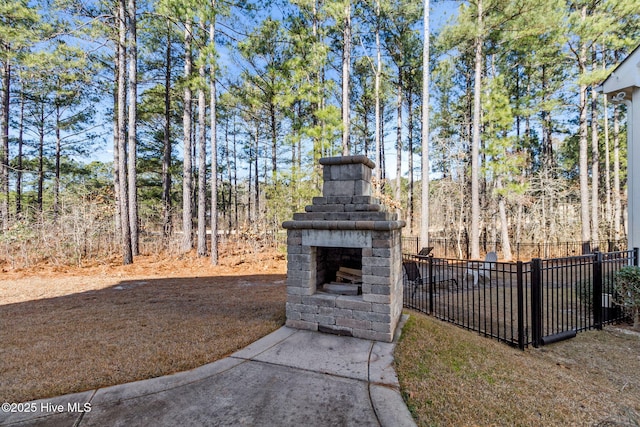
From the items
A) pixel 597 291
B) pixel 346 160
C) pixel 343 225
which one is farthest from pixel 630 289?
pixel 346 160

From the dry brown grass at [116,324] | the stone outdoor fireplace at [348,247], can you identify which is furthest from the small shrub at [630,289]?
the dry brown grass at [116,324]

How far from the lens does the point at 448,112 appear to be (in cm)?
1727

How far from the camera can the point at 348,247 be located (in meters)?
3.74

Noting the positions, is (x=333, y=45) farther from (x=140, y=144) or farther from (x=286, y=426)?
(x=286, y=426)

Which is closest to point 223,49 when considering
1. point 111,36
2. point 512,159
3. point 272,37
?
point 272,37

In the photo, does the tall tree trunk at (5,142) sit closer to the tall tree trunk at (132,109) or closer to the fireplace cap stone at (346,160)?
the tall tree trunk at (132,109)

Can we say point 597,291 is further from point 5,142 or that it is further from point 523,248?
point 5,142

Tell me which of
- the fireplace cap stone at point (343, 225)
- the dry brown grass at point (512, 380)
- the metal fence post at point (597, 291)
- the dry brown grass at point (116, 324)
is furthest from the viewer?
the metal fence post at point (597, 291)

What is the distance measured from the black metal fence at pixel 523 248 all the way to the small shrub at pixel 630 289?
690cm

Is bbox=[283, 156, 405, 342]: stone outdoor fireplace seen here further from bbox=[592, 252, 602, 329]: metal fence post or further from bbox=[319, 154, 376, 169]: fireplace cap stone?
bbox=[592, 252, 602, 329]: metal fence post

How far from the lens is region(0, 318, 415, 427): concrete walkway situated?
2.03 meters

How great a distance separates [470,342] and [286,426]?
106 inches

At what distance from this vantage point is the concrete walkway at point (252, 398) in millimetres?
2027

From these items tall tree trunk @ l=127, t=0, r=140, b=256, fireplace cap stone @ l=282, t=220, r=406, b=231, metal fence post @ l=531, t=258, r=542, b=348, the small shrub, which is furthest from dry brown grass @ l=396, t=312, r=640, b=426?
tall tree trunk @ l=127, t=0, r=140, b=256
